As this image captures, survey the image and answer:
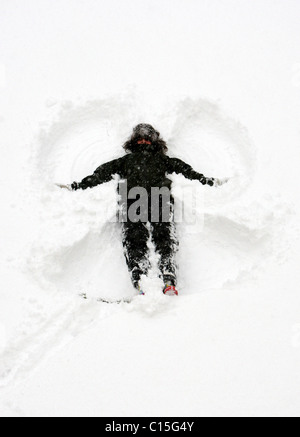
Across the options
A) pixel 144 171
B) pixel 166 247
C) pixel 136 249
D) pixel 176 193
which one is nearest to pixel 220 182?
pixel 176 193

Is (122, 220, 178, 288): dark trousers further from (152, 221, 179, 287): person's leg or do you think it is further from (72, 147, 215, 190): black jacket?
(72, 147, 215, 190): black jacket

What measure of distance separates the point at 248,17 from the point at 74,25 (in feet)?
7.14

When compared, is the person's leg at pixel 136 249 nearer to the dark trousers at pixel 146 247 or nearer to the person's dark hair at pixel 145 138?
the dark trousers at pixel 146 247

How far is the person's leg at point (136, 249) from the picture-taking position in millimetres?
2463

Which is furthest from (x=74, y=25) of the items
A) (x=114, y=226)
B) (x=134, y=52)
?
(x=114, y=226)

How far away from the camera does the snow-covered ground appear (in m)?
1.90

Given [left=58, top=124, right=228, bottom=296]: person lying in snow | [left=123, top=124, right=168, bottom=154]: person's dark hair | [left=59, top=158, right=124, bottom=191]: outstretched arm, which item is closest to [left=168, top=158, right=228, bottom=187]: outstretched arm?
[left=58, top=124, right=228, bottom=296]: person lying in snow

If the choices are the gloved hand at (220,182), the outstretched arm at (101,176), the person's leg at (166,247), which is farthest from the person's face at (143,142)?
the person's leg at (166,247)

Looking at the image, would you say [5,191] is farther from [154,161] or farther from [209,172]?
[209,172]

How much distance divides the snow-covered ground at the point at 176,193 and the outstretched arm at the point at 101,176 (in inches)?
3.5

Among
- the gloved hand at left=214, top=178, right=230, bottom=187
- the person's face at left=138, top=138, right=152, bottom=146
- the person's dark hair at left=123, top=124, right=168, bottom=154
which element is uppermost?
the person's dark hair at left=123, top=124, right=168, bottom=154

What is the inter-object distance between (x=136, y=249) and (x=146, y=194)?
0.49m

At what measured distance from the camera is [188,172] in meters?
3.02

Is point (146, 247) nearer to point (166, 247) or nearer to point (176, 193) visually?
point (166, 247)
